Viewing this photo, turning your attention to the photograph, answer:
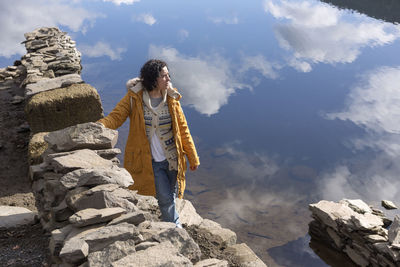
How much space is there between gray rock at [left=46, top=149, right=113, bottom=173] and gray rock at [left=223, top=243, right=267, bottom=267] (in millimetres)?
2245

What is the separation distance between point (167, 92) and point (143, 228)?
239 cm

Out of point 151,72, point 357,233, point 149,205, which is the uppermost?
point 151,72

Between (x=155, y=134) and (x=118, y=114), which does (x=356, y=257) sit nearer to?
(x=155, y=134)

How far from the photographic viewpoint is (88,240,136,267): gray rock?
4199 millimetres

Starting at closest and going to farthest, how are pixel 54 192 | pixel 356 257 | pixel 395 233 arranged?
pixel 54 192 < pixel 395 233 < pixel 356 257

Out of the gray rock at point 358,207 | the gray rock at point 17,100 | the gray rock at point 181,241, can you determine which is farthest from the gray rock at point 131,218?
the gray rock at point 358,207

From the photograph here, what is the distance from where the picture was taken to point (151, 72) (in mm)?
6457

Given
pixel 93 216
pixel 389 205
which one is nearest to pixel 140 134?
pixel 93 216

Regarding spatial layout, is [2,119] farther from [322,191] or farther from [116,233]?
[322,191]

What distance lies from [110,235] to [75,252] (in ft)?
1.30

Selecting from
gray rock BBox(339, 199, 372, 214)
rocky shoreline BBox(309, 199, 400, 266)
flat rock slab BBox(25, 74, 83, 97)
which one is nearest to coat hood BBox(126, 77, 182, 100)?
flat rock slab BBox(25, 74, 83, 97)

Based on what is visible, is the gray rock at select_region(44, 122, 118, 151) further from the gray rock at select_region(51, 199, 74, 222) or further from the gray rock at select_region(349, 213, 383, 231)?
the gray rock at select_region(349, 213, 383, 231)

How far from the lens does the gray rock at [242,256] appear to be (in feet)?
20.7

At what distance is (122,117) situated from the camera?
6.71 m
